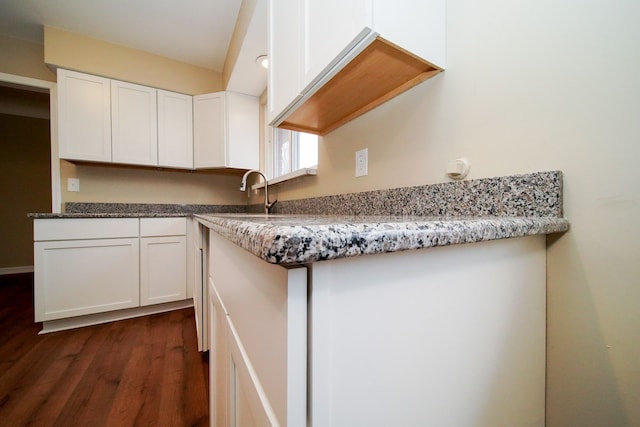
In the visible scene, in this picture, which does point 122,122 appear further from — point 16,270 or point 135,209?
point 16,270

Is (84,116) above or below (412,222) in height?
above

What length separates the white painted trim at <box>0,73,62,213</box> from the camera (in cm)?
206

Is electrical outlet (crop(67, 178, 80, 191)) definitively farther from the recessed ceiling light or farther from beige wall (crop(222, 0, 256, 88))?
the recessed ceiling light

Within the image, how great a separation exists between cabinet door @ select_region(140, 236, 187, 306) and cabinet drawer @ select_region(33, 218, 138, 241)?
15cm

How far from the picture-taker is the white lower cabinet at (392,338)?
0.76 ft

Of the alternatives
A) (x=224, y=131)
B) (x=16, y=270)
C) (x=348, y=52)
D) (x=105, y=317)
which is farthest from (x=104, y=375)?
(x=16, y=270)

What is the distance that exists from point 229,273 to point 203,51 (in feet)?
8.68

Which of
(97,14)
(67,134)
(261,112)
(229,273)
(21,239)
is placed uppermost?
(97,14)

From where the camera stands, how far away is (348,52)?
0.62m

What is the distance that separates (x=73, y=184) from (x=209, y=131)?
1306mm

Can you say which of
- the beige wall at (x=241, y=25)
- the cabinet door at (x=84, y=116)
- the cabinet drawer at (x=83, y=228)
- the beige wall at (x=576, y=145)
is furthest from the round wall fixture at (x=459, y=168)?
the cabinet door at (x=84, y=116)

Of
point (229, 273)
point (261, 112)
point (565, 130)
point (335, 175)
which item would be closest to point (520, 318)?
point (565, 130)

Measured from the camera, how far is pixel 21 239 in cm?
356

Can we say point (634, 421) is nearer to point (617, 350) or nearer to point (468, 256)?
point (617, 350)
